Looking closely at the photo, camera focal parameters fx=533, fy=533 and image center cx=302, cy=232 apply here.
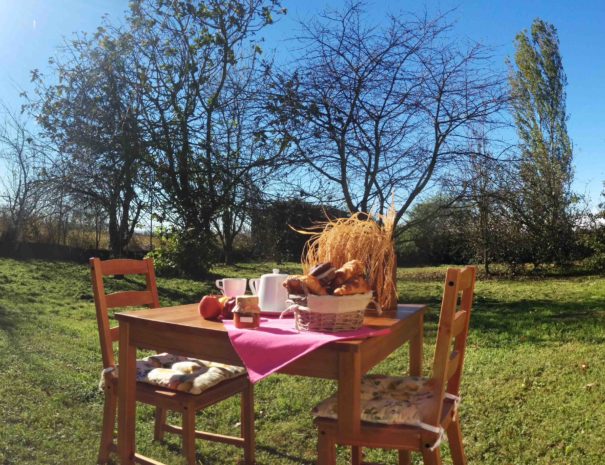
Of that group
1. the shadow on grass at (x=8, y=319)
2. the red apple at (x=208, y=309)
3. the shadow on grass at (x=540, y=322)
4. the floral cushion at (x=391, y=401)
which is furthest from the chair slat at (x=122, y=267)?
the shadow on grass at (x=540, y=322)

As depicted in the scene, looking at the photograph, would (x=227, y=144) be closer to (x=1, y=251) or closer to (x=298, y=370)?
(x=1, y=251)

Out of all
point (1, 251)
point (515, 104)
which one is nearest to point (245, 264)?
point (1, 251)

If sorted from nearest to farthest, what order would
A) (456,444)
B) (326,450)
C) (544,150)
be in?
(326,450), (456,444), (544,150)

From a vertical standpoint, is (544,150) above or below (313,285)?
above

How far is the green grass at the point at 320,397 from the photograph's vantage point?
107 inches

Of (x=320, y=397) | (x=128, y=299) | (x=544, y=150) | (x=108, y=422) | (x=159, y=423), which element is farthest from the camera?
(x=544, y=150)

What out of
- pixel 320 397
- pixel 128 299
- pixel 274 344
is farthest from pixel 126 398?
pixel 320 397

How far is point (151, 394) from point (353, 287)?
3.46 ft

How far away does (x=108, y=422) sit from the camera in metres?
2.33

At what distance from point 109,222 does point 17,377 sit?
250 inches

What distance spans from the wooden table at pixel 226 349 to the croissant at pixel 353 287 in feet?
0.51

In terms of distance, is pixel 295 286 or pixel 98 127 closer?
pixel 295 286

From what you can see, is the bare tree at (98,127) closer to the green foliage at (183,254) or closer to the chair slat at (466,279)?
the green foliage at (183,254)

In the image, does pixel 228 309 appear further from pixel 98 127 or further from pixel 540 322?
pixel 98 127
